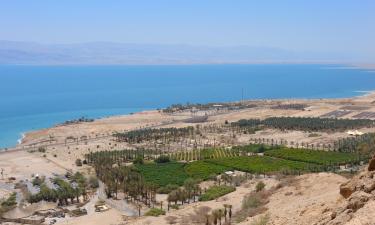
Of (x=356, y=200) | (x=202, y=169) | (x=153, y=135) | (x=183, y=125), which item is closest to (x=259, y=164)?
(x=202, y=169)

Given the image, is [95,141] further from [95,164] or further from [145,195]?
[145,195]

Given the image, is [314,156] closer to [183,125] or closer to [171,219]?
[171,219]

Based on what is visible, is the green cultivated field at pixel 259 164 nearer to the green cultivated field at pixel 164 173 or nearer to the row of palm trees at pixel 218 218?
the green cultivated field at pixel 164 173

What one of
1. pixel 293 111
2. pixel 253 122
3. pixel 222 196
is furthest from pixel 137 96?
pixel 222 196

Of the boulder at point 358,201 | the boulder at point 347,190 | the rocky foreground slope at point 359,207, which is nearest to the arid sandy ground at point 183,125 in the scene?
the boulder at point 347,190

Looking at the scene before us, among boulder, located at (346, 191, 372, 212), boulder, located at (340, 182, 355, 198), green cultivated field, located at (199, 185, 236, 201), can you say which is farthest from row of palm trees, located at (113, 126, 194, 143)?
boulder, located at (346, 191, 372, 212)

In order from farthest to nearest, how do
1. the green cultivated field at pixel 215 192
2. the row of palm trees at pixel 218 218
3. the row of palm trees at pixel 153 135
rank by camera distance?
the row of palm trees at pixel 153 135 < the green cultivated field at pixel 215 192 < the row of palm trees at pixel 218 218
